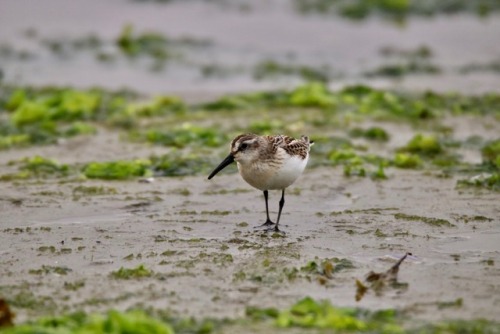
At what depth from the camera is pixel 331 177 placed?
9.91 m

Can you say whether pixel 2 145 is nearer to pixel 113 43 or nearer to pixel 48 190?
pixel 48 190

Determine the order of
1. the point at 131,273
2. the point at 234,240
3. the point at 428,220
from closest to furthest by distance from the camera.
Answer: the point at 131,273, the point at 234,240, the point at 428,220

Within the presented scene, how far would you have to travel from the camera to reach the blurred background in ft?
51.2

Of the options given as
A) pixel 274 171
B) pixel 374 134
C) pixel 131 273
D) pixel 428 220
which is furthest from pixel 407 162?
pixel 131 273

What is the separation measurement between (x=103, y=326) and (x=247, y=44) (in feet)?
42.2

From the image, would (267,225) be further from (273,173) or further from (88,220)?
(88,220)

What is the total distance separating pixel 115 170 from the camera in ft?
32.4

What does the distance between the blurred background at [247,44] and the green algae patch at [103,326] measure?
908 cm

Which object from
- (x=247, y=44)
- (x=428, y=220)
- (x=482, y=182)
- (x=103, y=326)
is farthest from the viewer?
(x=247, y=44)

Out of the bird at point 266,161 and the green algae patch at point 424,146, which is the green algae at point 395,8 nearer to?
the green algae patch at point 424,146

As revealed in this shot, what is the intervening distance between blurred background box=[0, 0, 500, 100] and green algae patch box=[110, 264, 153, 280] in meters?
7.87

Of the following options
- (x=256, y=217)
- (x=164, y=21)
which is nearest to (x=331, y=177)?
(x=256, y=217)

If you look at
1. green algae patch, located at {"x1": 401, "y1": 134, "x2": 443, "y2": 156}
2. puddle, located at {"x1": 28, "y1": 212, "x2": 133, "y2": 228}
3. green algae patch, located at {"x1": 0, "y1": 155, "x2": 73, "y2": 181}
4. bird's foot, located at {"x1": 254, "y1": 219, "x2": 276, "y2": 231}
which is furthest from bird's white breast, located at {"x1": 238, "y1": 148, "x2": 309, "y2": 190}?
green algae patch, located at {"x1": 401, "y1": 134, "x2": 443, "y2": 156}

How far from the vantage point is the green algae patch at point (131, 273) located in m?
6.64
